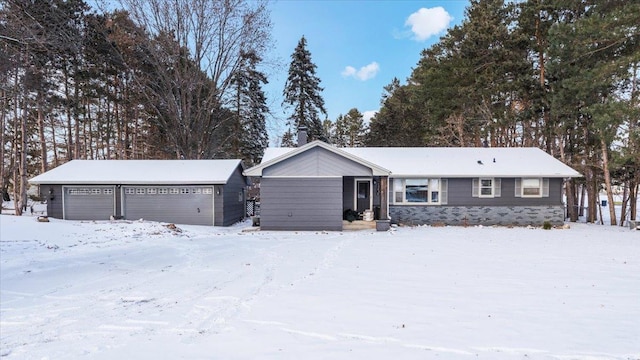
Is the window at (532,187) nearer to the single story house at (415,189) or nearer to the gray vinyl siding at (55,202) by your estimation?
the single story house at (415,189)

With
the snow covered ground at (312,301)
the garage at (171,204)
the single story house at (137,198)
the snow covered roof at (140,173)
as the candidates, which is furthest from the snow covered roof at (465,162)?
the snow covered ground at (312,301)

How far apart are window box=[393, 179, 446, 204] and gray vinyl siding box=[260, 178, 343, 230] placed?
3448 mm

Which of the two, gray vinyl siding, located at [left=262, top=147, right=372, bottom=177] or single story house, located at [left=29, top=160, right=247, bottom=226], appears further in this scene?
single story house, located at [left=29, top=160, right=247, bottom=226]

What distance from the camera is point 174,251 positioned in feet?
29.1

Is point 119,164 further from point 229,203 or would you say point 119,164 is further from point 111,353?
point 111,353

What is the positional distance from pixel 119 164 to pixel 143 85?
5816 millimetres

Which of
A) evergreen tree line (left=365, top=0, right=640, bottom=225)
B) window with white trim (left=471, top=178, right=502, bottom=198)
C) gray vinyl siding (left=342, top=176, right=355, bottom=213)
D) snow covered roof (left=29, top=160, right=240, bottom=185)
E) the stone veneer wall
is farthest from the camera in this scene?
gray vinyl siding (left=342, top=176, right=355, bottom=213)

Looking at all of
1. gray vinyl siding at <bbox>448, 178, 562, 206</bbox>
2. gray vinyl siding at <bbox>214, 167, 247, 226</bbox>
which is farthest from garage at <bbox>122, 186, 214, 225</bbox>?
gray vinyl siding at <bbox>448, 178, 562, 206</bbox>

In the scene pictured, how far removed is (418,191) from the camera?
1566cm

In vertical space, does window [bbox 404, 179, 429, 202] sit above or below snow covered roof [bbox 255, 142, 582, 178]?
below

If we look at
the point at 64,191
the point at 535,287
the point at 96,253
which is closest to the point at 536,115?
the point at 535,287

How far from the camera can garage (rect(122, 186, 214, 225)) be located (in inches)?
589

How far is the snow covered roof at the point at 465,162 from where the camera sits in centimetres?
1516

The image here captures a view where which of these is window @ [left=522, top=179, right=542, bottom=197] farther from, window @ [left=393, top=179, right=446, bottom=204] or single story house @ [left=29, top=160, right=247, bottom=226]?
single story house @ [left=29, top=160, right=247, bottom=226]
